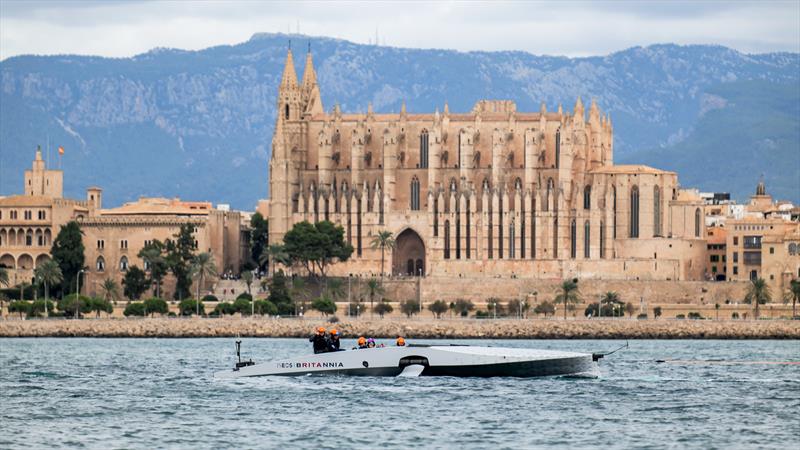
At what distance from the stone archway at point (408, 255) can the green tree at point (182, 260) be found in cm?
1655

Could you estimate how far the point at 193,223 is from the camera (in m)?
150

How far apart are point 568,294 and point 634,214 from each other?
582 inches

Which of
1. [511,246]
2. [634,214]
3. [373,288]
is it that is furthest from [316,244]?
[634,214]

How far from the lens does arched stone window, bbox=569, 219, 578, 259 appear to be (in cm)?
14762

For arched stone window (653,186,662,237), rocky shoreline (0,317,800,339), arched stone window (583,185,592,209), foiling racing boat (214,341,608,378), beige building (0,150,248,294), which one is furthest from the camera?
beige building (0,150,248,294)

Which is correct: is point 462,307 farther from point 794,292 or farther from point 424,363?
point 424,363

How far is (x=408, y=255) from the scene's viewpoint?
154 meters

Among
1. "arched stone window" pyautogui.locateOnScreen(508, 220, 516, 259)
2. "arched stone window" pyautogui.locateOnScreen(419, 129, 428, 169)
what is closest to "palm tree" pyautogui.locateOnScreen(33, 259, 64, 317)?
"arched stone window" pyautogui.locateOnScreen(419, 129, 428, 169)

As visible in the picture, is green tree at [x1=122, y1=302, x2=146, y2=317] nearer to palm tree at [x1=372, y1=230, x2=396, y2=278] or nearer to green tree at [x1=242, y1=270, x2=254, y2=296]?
green tree at [x1=242, y1=270, x2=254, y2=296]

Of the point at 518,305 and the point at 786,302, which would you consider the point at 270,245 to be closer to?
the point at 518,305

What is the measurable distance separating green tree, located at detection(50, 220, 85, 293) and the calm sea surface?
68.4m

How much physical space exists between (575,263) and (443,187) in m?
13.5

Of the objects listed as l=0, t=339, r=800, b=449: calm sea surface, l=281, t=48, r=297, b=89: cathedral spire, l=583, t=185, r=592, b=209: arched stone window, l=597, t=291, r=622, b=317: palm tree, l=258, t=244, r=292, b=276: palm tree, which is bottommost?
l=0, t=339, r=800, b=449: calm sea surface

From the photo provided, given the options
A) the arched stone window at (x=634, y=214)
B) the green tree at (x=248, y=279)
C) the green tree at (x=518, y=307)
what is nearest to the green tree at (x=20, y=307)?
the green tree at (x=248, y=279)
